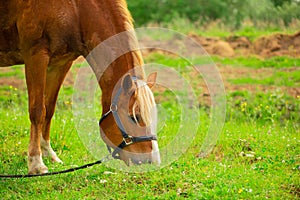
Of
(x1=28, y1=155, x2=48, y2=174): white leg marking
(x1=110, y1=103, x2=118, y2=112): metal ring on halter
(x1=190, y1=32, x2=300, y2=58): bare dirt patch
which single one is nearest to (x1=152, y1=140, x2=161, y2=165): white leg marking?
(x1=110, y1=103, x2=118, y2=112): metal ring on halter

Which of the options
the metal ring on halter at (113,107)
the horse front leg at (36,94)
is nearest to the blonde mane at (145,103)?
the metal ring on halter at (113,107)

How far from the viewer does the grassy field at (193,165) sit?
15.1 ft

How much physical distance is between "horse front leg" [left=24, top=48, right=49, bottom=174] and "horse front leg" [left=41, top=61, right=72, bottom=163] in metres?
0.51

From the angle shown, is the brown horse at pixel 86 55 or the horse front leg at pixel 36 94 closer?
the brown horse at pixel 86 55

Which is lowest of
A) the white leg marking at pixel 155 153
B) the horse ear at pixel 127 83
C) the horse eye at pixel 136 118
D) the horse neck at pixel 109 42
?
the white leg marking at pixel 155 153

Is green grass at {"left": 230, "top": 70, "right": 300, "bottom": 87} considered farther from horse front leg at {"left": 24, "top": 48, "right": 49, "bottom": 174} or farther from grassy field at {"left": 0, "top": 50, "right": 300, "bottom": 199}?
horse front leg at {"left": 24, "top": 48, "right": 49, "bottom": 174}

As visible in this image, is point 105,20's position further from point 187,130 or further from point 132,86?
point 187,130

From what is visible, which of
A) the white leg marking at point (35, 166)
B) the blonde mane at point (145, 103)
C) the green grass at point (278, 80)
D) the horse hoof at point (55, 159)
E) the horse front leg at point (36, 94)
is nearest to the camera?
the blonde mane at point (145, 103)

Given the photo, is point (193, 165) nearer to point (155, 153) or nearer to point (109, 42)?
point (155, 153)

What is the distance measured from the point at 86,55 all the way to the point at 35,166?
1295 mm

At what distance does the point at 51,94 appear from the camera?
5773 mm

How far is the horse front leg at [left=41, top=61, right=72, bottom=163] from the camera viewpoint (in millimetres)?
5660

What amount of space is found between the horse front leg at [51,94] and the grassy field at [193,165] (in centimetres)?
22

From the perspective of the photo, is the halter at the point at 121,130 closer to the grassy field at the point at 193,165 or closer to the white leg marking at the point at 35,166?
the grassy field at the point at 193,165
